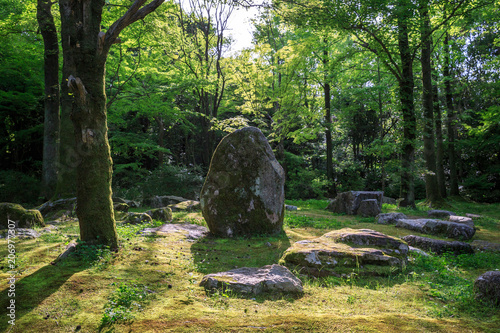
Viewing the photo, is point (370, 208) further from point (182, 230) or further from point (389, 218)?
point (182, 230)

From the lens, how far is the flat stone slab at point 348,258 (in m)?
4.42

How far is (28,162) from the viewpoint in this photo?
16.3 meters

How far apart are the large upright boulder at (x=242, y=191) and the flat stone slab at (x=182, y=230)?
0.34 m

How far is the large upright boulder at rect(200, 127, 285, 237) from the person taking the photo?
675 cm

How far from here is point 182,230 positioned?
22.3 ft

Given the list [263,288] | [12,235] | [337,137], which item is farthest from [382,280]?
[337,137]

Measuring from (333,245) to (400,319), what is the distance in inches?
93.2

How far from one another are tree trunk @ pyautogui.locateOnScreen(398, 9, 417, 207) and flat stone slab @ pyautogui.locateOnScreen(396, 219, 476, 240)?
4.59m

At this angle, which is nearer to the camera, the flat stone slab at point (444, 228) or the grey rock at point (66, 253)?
the grey rock at point (66, 253)

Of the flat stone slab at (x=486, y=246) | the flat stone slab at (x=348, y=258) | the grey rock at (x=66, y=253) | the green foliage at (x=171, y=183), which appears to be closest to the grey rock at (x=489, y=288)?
the flat stone slab at (x=348, y=258)

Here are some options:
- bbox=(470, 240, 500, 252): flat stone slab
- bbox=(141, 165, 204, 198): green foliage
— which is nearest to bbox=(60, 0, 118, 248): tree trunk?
bbox=(470, 240, 500, 252): flat stone slab

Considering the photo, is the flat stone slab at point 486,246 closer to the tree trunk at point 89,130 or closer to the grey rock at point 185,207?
the tree trunk at point 89,130

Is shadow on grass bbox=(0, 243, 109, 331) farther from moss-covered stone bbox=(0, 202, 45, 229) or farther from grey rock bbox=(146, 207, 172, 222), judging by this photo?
grey rock bbox=(146, 207, 172, 222)

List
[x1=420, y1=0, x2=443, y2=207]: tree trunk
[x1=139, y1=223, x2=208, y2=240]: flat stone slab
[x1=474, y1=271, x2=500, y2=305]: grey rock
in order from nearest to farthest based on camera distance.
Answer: [x1=474, y1=271, x2=500, y2=305]: grey rock
[x1=139, y1=223, x2=208, y2=240]: flat stone slab
[x1=420, y1=0, x2=443, y2=207]: tree trunk
